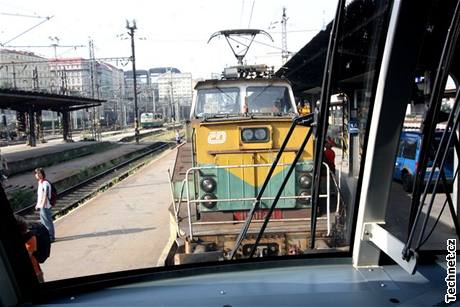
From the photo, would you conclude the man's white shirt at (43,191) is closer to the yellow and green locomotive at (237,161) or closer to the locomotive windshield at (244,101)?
the yellow and green locomotive at (237,161)

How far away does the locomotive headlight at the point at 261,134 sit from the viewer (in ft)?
20.6

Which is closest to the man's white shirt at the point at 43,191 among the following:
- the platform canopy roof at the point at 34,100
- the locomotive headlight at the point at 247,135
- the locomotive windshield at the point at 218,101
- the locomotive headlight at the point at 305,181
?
the platform canopy roof at the point at 34,100

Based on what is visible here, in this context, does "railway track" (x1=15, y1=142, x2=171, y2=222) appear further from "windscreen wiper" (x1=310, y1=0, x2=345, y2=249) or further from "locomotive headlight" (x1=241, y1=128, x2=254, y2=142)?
"windscreen wiper" (x1=310, y1=0, x2=345, y2=249)

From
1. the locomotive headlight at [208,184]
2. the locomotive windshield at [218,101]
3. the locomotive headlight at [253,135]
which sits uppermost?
the locomotive windshield at [218,101]

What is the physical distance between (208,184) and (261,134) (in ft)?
3.42

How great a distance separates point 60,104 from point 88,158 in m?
11.6

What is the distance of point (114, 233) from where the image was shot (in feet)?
24.1

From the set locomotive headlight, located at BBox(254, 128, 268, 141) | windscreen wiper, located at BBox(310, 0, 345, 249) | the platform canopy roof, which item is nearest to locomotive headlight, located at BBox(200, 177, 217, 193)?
locomotive headlight, located at BBox(254, 128, 268, 141)

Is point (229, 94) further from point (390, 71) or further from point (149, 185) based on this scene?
point (149, 185)

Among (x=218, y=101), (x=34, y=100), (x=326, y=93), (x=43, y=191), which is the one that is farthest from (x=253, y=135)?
(x=326, y=93)

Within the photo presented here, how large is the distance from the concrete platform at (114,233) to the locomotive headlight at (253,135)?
6.19 ft

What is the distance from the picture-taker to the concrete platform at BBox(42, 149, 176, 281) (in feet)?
13.7

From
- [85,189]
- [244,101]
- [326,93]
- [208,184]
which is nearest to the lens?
[326,93]

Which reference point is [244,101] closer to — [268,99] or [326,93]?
[268,99]
